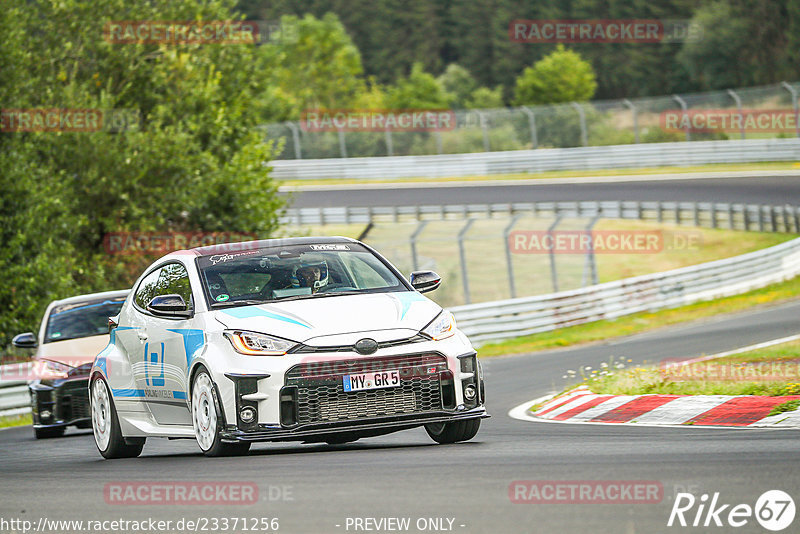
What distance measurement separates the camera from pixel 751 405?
30.9 ft

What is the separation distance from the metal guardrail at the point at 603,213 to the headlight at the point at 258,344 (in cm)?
2626

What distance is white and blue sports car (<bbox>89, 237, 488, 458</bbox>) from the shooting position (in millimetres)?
7871

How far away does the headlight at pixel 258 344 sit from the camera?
7.90 metres

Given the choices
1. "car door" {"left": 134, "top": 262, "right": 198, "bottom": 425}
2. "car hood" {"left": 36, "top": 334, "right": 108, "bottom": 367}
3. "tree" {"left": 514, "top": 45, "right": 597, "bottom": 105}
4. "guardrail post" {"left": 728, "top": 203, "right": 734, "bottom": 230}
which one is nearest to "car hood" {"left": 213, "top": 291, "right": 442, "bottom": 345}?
"car door" {"left": 134, "top": 262, "right": 198, "bottom": 425}

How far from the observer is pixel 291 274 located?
8930 mm

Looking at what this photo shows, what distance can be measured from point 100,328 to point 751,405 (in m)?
7.68

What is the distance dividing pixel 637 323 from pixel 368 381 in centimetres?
1914

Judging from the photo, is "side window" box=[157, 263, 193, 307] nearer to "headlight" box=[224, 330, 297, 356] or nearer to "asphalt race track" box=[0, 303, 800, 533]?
"headlight" box=[224, 330, 297, 356]

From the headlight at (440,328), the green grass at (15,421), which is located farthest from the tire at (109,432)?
the green grass at (15,421)

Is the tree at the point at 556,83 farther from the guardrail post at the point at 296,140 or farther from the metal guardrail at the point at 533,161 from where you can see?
the guardrail post at the point at 296,140

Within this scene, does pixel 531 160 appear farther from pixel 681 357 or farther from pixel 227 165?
pixel 681 357

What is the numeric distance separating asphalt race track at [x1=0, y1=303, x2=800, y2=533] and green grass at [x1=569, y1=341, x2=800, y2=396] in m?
1.41

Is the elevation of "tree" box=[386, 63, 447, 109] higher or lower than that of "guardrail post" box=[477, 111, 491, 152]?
higher

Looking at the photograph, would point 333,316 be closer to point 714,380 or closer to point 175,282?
point 175,282
